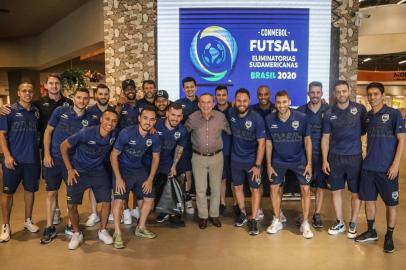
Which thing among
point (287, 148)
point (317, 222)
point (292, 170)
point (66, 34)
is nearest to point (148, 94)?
point (287, 148)

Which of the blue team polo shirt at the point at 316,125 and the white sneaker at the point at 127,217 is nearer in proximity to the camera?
the blue team polo shirt at the point at 316,125

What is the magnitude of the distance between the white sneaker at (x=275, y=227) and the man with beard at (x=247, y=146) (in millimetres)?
129

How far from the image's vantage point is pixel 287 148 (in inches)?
148

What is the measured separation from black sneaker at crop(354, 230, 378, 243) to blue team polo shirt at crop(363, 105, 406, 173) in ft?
2.11

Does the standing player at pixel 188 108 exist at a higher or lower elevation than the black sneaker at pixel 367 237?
higher

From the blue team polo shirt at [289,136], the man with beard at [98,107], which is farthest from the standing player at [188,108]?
the blue team polo shirt at [289,136]

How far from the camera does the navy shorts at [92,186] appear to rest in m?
3.43

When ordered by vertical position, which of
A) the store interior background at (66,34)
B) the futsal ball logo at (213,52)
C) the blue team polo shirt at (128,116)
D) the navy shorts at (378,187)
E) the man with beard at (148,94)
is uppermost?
the store interior background at (66,34)

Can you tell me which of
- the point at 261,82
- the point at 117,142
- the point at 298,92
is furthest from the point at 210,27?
the point at 117,142

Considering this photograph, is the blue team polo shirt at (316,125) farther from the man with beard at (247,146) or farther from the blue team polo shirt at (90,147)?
the blue team polo shirt at (90,147)

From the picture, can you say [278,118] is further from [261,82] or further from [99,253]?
[99,253]

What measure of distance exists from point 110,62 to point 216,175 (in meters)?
2.59

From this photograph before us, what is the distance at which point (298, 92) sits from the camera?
5.18 meters

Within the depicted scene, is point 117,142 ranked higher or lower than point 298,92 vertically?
lower
